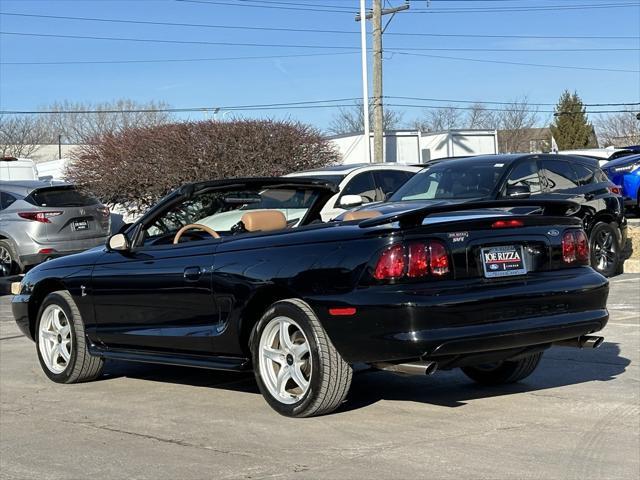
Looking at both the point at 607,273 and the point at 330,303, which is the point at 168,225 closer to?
the point at 330,303

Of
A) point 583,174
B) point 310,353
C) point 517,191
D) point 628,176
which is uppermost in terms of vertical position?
point 628,176

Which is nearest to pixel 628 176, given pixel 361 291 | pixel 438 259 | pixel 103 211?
pixel 103 211

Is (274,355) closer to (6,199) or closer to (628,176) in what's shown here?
(6,199)

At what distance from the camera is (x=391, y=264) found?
552cm

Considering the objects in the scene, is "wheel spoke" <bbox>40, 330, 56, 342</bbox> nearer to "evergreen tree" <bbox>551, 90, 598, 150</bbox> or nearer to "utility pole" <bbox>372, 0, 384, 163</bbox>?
"utility pole" <bbox>372, 0, 384, 163</bbox>

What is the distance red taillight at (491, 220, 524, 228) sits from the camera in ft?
19.1

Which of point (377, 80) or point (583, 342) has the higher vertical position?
point (377, 80)

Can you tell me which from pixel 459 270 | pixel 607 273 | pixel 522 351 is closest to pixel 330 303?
pixel 459 270

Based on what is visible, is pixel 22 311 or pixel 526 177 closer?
pixel 22 311

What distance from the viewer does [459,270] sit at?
564 centimetres

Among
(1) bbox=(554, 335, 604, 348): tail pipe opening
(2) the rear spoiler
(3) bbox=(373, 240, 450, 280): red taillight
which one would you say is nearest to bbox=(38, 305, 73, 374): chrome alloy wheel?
(2) the rear spoiler

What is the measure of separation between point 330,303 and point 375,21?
76.3 ft

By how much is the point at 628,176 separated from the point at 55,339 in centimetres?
1401

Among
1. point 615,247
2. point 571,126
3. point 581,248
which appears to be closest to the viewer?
point 581,248
